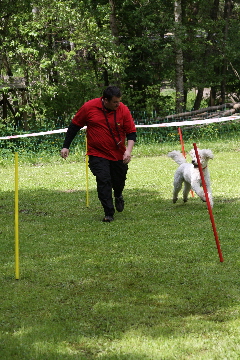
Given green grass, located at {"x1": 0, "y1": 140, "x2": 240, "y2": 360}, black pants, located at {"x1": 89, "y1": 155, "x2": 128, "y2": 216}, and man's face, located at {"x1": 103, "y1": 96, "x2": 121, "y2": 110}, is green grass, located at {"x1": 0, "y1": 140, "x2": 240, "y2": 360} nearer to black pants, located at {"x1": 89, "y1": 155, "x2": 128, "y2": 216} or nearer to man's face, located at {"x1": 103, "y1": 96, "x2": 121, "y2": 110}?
black pants, located at {"x1": 89, "y1": 155, "x2": 128, "y2": 216}

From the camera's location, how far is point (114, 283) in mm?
5359

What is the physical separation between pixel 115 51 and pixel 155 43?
3.15 m

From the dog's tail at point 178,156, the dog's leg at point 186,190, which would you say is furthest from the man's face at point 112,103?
the dog's leg at point 186,190

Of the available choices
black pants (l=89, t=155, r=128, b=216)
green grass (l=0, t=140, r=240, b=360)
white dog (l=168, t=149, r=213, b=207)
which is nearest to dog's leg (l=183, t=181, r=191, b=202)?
white dog (l=168, t=149, r=213, b=207)

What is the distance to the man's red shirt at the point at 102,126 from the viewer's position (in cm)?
812

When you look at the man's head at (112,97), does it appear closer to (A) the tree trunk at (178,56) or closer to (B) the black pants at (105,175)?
(B) the black pants at (105,175)

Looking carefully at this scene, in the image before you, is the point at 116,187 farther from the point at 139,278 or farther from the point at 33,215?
the point at 139,278

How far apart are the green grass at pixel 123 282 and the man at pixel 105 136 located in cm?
61

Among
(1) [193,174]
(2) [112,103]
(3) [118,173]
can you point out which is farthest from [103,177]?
(1) [193,174]

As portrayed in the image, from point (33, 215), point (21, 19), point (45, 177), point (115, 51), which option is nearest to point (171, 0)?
point (115, 51)

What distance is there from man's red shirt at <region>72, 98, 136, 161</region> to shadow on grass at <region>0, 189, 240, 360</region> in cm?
103

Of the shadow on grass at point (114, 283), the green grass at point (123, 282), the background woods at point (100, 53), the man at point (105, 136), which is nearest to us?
the green grass at point (123, 282)

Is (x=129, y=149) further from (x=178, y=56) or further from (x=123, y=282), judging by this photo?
(x=178, y=56)

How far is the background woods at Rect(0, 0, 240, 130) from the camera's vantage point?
19219 millimetres
